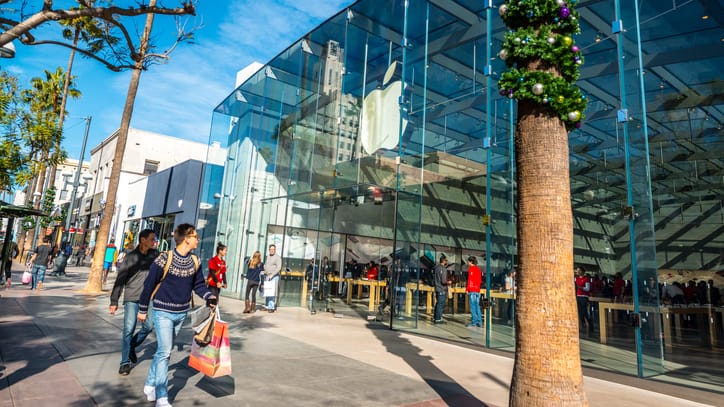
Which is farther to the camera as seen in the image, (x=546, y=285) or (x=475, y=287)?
(x=475, y=287)

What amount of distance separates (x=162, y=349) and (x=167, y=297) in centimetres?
51

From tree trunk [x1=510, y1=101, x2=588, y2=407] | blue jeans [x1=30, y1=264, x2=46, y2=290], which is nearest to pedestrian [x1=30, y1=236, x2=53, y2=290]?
blue jeans [x1=30, y1=264, x2=46, y2=290]

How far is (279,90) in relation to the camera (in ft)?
57.2

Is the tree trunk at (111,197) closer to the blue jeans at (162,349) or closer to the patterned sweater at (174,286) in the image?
the patterned sweater at (174,286)

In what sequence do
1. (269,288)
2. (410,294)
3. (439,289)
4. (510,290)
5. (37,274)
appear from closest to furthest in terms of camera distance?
(510,290), (410,294), (439,289), (269,288), (37,274)

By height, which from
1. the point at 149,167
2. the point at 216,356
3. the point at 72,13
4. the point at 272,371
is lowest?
the point at 272,371

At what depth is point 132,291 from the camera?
545 centimetres

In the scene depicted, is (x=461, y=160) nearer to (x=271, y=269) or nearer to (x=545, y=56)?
(x=271, y=269)

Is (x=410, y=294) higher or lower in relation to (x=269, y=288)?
higher

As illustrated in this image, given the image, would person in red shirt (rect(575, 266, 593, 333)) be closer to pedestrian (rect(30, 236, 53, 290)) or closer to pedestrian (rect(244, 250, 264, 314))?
pedestrian (rect(244, 250, 264, 314))

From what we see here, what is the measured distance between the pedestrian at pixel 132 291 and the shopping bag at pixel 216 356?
1435 mm

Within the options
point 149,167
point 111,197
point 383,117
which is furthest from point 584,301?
point 149,167

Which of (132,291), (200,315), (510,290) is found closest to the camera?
(200,315)

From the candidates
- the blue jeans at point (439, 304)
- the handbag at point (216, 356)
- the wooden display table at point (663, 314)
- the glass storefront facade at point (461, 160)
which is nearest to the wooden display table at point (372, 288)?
the glass storefront facade at point (461, 160)
